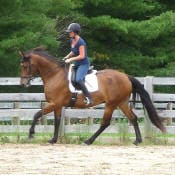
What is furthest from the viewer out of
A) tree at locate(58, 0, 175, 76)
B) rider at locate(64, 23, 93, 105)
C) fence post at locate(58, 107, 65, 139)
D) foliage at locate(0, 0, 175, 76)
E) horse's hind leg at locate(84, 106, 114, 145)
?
tree at locate(58, 0, 175, 76)

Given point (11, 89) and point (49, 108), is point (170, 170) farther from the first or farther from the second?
point (11, 89)

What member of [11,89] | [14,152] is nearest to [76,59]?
[14,152]

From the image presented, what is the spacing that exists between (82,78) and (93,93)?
0.47m

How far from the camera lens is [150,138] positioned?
585 inches

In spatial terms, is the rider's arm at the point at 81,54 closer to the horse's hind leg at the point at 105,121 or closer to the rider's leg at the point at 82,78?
the rider's leg at the point at 82,78

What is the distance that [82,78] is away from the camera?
14.5 metres

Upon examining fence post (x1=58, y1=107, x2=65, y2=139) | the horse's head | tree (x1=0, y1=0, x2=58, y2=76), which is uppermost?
tree (x1=0, y1=0, x2=58, y2=76)

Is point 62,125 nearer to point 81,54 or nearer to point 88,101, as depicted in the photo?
point 88,101

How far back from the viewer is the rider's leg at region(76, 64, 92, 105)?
→ 47.4ft

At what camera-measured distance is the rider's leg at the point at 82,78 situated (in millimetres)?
14453

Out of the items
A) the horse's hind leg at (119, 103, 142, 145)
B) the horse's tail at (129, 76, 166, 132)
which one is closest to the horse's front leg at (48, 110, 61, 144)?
the horse's hind leg at (119, 103, 142, 145)

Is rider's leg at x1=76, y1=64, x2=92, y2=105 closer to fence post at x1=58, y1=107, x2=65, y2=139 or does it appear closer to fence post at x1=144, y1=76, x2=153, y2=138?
fence post at x1=58, y1=107, x2=65, y2=139

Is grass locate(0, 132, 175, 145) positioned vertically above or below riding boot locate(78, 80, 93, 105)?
below

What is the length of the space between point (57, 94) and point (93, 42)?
46.1ft
